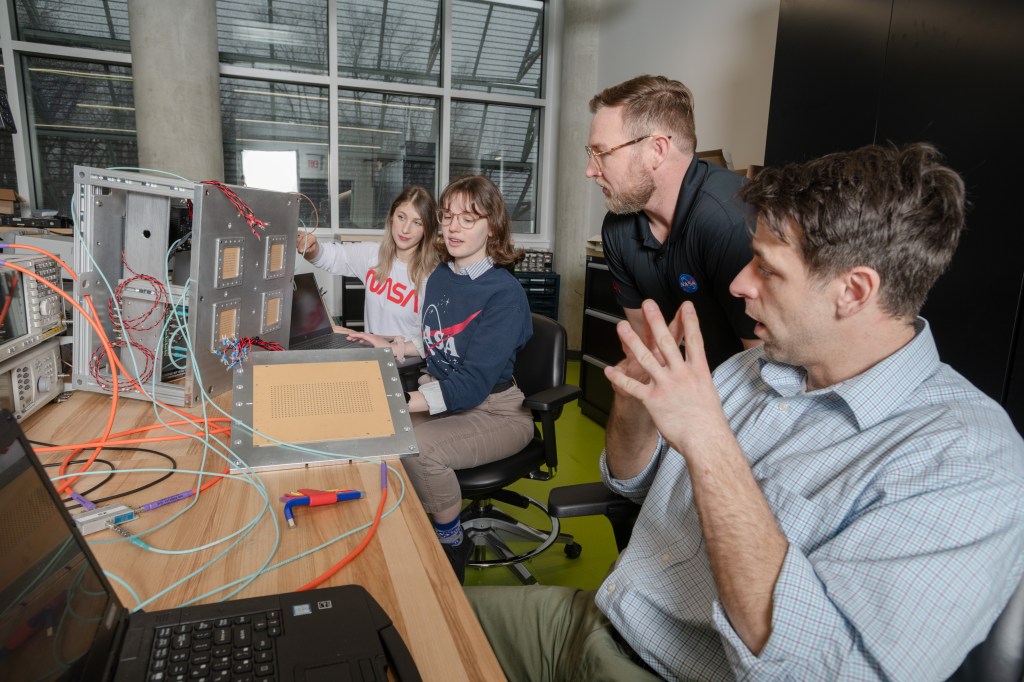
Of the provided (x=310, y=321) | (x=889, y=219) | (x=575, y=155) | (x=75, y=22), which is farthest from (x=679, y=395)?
(x=75, y=22)

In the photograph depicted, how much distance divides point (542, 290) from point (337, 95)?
2170 millimetres

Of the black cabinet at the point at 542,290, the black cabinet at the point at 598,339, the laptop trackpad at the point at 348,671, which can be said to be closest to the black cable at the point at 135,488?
the laptop trackpad at the point at 348,671

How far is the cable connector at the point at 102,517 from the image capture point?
86cm

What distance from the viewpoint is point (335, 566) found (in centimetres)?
80

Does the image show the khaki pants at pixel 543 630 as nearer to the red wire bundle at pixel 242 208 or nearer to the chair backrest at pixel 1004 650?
the chair backrest at pixel 1004 650

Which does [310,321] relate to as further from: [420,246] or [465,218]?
[465,218]

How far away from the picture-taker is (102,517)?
88cm

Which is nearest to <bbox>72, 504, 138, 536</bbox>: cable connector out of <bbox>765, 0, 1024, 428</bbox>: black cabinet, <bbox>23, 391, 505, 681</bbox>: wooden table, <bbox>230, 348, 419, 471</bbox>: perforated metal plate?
<bbox>23, 391, 505, 681</bbox>: wooden table

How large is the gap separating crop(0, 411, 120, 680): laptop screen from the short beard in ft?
4.86

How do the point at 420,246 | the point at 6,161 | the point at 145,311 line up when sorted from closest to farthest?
the point at 145,311 < the point at 420,246 < the point at 6,161

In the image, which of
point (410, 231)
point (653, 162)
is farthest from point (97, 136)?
point (653, 162)

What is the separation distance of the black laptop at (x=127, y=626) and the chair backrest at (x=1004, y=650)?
609 millimetres

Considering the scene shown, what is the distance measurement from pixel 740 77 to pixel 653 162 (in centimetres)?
188

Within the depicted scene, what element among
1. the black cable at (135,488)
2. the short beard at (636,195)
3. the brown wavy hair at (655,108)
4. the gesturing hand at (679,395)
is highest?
the brown wavy hair at (655,108)
